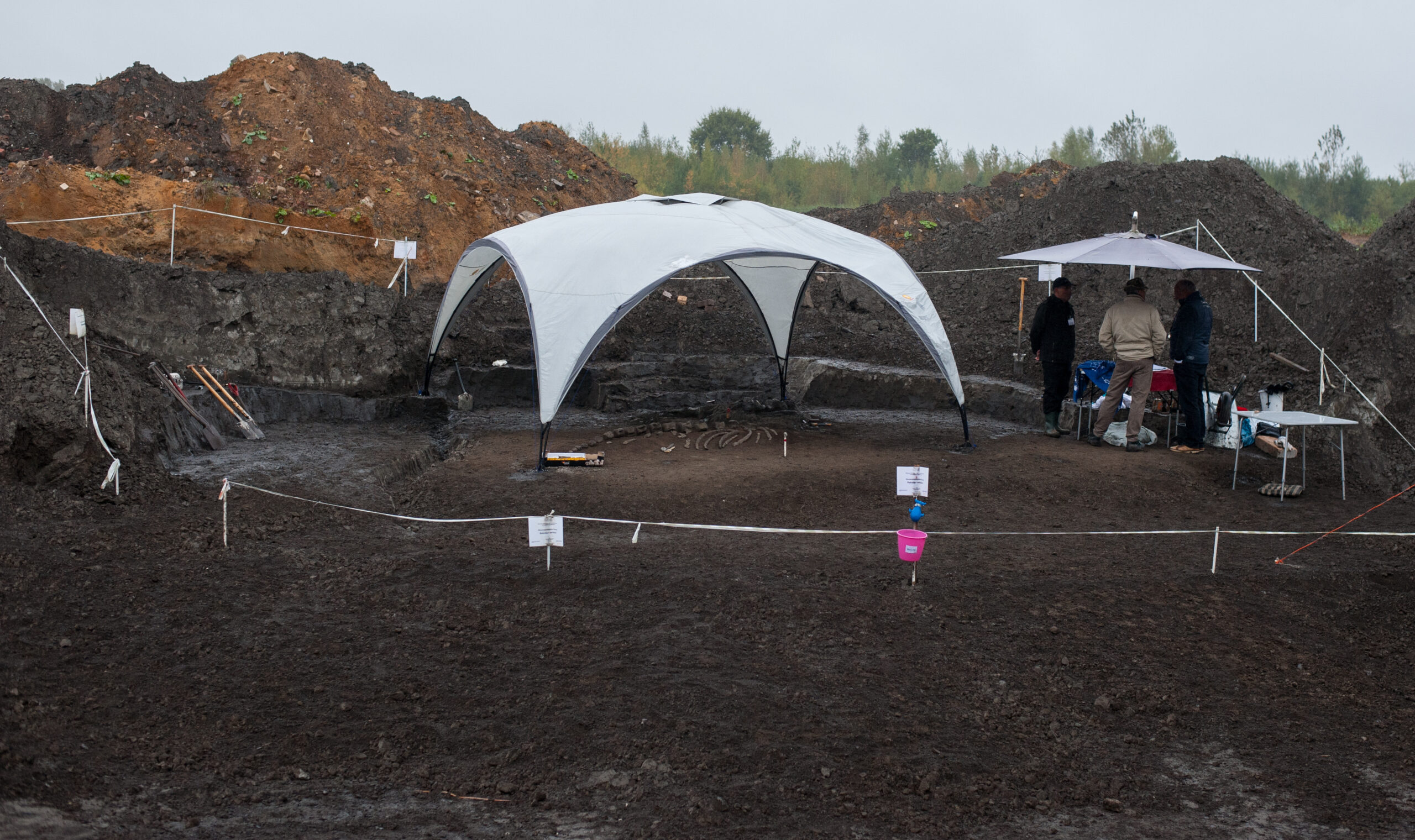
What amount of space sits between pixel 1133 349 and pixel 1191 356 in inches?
19.4

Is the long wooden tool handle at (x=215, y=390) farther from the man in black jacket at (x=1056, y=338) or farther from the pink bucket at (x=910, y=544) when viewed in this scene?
the man in black jacket at (x=1056, y=338)

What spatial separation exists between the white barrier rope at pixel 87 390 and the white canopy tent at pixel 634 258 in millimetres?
3207

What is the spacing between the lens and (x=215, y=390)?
10.2m

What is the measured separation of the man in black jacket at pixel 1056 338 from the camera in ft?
31.5

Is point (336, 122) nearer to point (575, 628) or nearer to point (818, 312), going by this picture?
point (818, 312)

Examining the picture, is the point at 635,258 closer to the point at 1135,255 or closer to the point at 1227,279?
the point at 1135,255

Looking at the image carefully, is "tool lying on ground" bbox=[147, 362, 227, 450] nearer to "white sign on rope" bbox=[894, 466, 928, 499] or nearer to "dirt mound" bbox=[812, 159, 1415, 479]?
"white sign on rope" bbox=[894, 466, 928, 499]

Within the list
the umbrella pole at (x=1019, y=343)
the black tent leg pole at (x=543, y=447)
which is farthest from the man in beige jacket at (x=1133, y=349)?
the black tent leg pole at (x=543, y=447)

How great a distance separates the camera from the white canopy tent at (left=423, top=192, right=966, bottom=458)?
8.67 metres

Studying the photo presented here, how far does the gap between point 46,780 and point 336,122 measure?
17.4 m

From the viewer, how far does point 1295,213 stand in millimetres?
14555

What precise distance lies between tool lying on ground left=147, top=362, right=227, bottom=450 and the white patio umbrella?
7.63 m

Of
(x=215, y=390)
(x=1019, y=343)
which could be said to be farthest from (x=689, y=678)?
(x=1019, y=343)

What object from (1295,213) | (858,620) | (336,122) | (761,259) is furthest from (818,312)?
(858,620)
